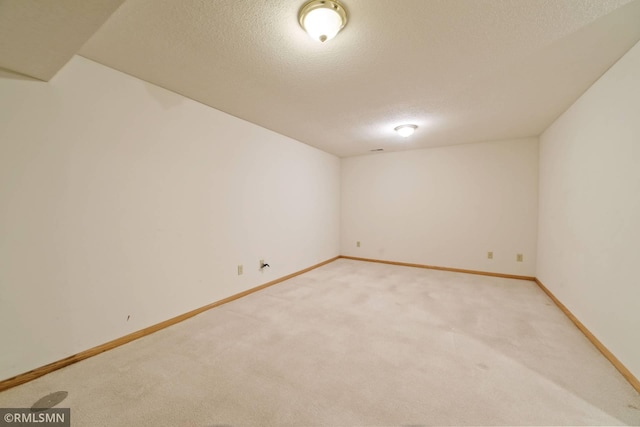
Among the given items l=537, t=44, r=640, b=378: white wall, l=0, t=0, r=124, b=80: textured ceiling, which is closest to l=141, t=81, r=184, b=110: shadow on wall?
l=0, t=0, r=124, b=80: textured ceiling

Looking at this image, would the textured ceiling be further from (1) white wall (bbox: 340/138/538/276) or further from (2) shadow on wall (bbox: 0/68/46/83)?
(1) white wall (bbox: 340/138/538/276)

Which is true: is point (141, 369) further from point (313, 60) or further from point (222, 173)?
point (313, 60)

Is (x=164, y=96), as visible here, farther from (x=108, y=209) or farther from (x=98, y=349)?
(x=98, y=349)

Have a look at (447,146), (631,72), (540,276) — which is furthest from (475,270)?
(631,72)

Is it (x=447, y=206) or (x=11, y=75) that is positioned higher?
(x=11, y=75)

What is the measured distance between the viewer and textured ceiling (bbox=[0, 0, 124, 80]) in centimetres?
102

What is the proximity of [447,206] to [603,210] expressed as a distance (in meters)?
2.34

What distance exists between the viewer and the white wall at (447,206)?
146 inches

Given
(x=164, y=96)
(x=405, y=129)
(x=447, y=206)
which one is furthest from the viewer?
(x=447, y=206)

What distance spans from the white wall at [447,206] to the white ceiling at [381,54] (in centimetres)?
126

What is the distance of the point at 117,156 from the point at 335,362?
90.9 inches

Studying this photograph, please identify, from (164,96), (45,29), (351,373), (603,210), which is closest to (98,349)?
(351,373)

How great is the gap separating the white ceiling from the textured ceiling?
0.27 metres

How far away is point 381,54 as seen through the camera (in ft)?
5.49
